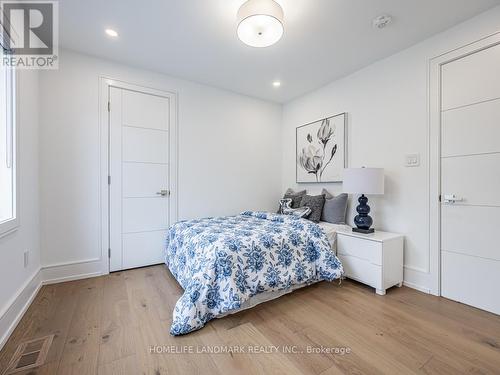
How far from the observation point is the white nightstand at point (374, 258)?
7.25ft

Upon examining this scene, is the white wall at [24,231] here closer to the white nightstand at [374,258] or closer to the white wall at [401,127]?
the white nightstand at [374,258]

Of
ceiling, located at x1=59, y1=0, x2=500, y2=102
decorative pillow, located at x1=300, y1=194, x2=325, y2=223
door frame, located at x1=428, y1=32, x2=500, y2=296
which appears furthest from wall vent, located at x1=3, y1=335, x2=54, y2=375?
door frame, located at x1=428, y1=32, x2=500, y2=296

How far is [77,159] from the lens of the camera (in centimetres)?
254

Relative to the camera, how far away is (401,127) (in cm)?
248

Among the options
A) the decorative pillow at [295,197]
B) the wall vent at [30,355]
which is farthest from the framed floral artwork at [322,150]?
the wall vent at [30,355]

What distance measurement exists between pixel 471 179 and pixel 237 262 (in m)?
2.15

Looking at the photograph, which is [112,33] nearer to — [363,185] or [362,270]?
[363,185]

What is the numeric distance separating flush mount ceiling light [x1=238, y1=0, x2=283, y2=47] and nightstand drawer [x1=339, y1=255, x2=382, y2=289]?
2.25 m

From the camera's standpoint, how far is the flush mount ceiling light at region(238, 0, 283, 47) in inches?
64.0

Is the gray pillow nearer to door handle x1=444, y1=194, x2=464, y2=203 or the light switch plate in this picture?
the light switch plate

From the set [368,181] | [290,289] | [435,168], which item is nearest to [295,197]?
[368,181]

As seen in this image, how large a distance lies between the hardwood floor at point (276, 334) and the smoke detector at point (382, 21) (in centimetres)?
250

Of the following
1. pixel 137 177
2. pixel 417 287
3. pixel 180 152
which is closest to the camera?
Result: pixel 417 287

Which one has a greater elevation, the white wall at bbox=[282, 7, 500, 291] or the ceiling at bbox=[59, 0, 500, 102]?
the ceiling at bbox=[59, 0, 500, 102]
